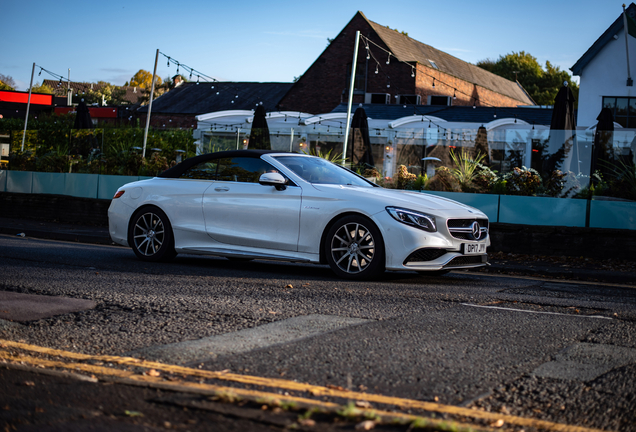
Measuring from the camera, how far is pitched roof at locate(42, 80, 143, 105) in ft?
328

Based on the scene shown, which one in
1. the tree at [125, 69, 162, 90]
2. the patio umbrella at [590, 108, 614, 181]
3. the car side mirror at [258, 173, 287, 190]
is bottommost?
the car side mirror at [258, 173, 287, 190]

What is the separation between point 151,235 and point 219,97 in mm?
46937

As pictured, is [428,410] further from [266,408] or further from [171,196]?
[171,196]

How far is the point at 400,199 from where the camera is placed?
7777 millimetres

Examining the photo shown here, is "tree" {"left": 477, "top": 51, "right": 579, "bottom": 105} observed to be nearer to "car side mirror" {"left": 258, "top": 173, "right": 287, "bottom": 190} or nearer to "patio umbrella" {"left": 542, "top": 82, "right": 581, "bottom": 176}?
"patio umbrella" {"left": 542, "top": 82, "right": 581, "bottom": 176}

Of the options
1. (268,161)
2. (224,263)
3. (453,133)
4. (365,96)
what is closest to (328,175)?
(268,161)

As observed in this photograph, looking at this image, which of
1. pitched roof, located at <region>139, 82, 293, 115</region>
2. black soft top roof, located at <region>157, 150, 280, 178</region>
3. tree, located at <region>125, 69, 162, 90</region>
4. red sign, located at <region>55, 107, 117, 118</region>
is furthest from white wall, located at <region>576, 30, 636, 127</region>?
tree, located at <region>125, 69, 162, 90</region>

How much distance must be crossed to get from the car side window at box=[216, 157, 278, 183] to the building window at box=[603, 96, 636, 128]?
81.2 feet

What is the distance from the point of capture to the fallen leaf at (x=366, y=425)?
289cm

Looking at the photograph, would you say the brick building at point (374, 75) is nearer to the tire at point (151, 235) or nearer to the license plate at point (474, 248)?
the tire at point (151, 235)

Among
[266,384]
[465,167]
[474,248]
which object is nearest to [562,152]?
[465,167]

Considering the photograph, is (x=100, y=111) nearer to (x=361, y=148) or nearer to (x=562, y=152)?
(x=361, y=148)

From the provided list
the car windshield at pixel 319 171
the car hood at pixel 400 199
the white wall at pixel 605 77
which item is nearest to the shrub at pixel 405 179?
the car windshield at pixel 319 171

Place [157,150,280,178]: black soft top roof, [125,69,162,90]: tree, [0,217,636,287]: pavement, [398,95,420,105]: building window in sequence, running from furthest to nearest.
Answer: [125,69,162,90]: tree, [398,95,420,105]: building window, [0,217,636,287]: pavement, [157,150,280,178]: black soft top roof
